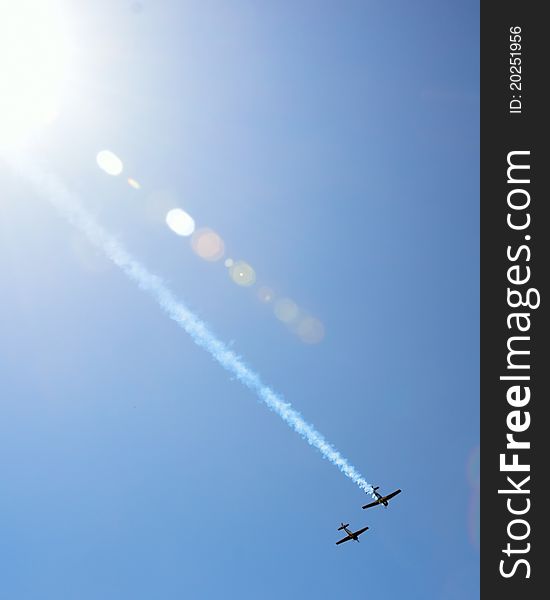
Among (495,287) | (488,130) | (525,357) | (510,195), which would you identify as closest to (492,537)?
(525,357)

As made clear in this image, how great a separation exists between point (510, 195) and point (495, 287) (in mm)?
8804

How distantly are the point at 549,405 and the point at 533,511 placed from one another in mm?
9877

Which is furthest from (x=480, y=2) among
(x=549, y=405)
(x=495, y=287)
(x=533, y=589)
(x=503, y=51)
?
(x=533, y=589)

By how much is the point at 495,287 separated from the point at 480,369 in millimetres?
7890

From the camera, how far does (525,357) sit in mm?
49094

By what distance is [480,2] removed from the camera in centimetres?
5172

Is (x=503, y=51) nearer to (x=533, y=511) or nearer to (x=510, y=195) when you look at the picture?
(x=510, y=195)

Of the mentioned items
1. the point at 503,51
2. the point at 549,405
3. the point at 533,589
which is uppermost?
the point at 503,51

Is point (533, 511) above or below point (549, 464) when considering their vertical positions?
below

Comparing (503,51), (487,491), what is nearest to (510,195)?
(503,51)

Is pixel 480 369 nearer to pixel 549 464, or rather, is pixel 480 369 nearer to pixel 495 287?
pixel 495 287

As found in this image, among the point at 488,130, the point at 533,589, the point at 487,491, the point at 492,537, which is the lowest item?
the point at 533,589

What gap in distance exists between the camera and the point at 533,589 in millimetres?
49438

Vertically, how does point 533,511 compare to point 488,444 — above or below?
below
